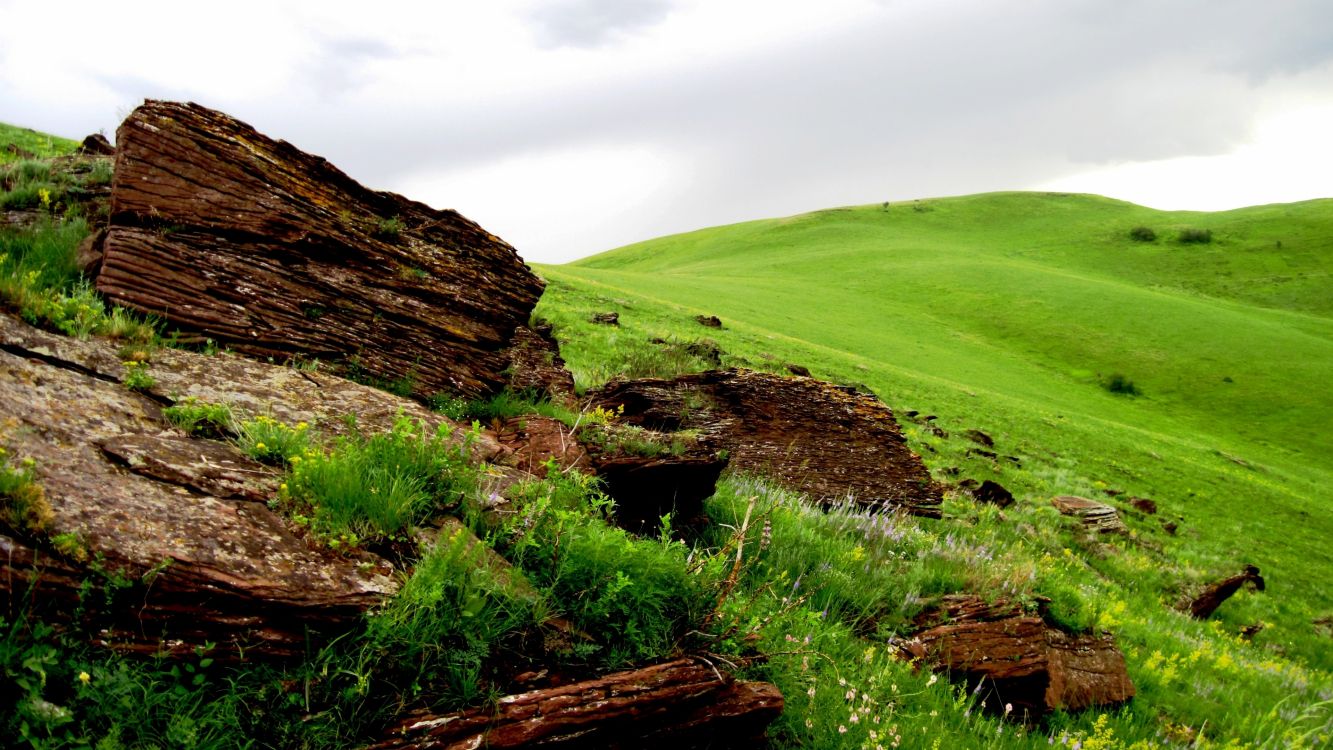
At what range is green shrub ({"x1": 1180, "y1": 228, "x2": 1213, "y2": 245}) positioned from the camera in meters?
94.4

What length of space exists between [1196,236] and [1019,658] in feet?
383

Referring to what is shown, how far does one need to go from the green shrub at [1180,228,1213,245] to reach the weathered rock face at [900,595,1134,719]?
114100 millimetres

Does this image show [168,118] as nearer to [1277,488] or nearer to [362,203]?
[362,203]

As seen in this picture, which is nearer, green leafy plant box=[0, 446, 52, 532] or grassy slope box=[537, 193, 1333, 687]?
green leafy plant box=[0, 446, 52, 532]

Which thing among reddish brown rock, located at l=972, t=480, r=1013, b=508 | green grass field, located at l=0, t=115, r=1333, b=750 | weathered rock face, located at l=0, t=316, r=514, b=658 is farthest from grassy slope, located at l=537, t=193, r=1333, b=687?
weathered rock face, located at l=0, t=316, r=514, b=658

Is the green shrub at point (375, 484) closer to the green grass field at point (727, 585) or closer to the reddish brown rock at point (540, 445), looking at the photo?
the green grass field at point (727, 585)

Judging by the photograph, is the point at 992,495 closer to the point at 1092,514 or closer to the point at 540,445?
the point at 1092,514

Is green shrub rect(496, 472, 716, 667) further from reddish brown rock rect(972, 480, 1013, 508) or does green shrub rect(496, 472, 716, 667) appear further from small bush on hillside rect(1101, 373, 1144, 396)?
small bush on hillside rect(1101, 373, 1144, 396)

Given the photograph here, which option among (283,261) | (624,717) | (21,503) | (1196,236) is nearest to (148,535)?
(21,503)

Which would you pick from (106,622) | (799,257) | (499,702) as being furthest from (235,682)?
(799,257)

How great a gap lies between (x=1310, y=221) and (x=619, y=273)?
98.2 metres

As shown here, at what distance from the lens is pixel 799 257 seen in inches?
3521

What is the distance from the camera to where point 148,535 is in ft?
9.66

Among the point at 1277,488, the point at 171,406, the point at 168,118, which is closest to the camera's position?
the point at 171,406
